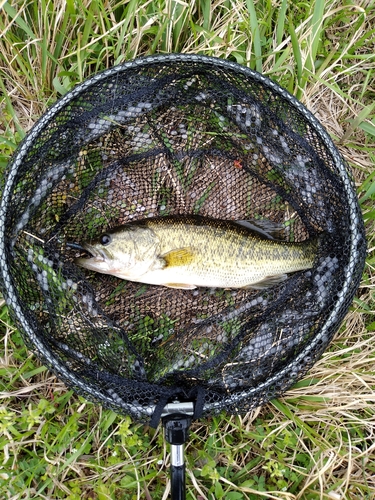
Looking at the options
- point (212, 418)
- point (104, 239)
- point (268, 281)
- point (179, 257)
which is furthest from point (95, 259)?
point (212, 418)

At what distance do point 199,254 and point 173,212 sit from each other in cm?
45

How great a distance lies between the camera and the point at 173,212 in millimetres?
3229

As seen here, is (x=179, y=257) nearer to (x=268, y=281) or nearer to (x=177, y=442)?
(x=268, y=281)

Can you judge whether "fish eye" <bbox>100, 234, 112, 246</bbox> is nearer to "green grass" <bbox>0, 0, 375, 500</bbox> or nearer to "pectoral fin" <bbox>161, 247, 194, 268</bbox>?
"pectoral fin" <bbox>161, 247, 194, 268</bbox>

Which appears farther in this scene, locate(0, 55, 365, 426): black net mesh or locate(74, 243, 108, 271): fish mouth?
locate(74, 243, 108, 271): fish mouth

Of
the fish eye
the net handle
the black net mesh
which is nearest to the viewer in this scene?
the net handle

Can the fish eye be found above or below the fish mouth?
above

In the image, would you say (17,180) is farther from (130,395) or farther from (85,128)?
(130,395)

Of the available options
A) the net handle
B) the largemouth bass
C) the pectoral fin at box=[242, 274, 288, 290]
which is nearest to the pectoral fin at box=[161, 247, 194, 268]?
the largemouth bass

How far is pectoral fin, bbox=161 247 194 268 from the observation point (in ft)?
9.57

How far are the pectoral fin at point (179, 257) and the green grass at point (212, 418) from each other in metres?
1.07

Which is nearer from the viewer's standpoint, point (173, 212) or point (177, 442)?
point (177, 442)

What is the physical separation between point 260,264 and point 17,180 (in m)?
1.56

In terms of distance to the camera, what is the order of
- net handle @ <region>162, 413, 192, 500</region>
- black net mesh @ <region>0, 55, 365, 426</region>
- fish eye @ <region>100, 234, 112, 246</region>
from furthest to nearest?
fish eye @ <region>100, 234, 112, 246</region> → black net mesh @ <region>0, 55, 365, 426</region> → net handle @ <region>162, 413, 192, 500</region>
